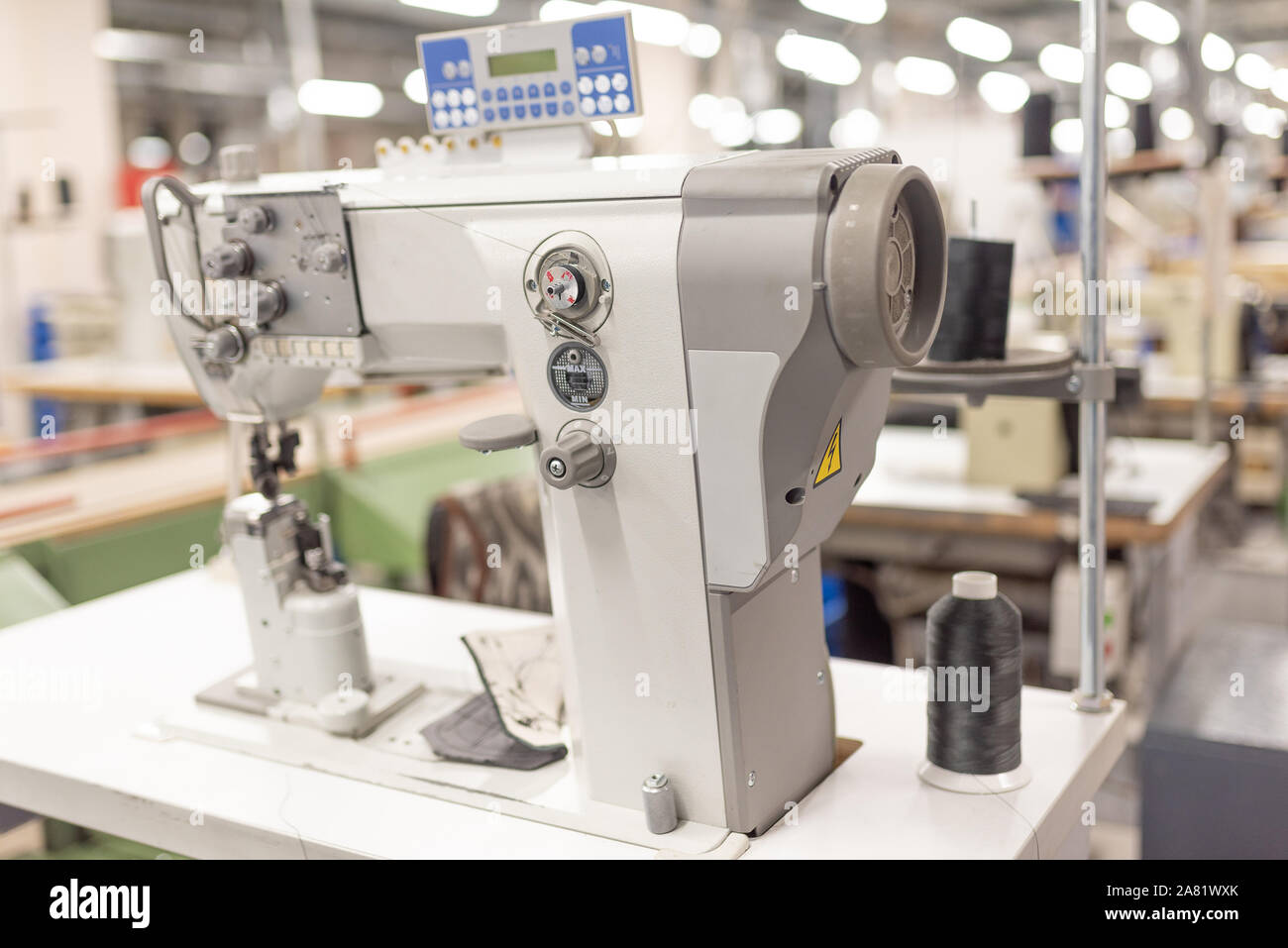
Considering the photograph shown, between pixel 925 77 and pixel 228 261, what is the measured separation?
11904mm

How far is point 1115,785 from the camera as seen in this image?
263cm

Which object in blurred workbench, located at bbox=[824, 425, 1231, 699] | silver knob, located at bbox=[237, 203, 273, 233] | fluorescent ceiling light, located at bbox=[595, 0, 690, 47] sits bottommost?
blurred workbench, located at bbox=[824, 425, 1231, 699]

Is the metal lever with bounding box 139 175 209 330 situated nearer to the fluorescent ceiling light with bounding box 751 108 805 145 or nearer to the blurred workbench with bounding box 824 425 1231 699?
the blurred workbench with bounding box 824 425 1231 699

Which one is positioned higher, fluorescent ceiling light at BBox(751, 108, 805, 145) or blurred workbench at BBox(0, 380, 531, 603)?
fluorescent ceiling light at BBox(751, 108, 805, 145)

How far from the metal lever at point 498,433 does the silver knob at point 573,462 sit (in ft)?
0.13

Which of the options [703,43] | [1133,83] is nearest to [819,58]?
[703,43]

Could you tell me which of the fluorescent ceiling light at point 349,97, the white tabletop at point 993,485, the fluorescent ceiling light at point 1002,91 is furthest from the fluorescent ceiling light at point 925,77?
the white tabletop at point 993,485

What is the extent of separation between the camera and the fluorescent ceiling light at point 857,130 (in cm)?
856

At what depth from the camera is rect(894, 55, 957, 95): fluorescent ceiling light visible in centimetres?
1004

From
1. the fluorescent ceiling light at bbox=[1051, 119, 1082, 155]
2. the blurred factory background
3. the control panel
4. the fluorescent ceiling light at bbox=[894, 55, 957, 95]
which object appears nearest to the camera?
the control panel

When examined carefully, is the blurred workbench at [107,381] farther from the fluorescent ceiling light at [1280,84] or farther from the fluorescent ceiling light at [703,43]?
the fluorescent ceiling light at [1280,84]

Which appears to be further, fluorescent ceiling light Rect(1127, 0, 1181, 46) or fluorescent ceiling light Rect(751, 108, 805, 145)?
fluorescent ceiling light Rect(751, 108, 805, 145)

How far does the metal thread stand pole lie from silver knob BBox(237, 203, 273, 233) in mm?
924

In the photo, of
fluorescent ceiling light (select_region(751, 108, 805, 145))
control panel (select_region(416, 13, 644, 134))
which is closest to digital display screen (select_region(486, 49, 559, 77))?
control panel (select_region(416, 13, 644, 134))
